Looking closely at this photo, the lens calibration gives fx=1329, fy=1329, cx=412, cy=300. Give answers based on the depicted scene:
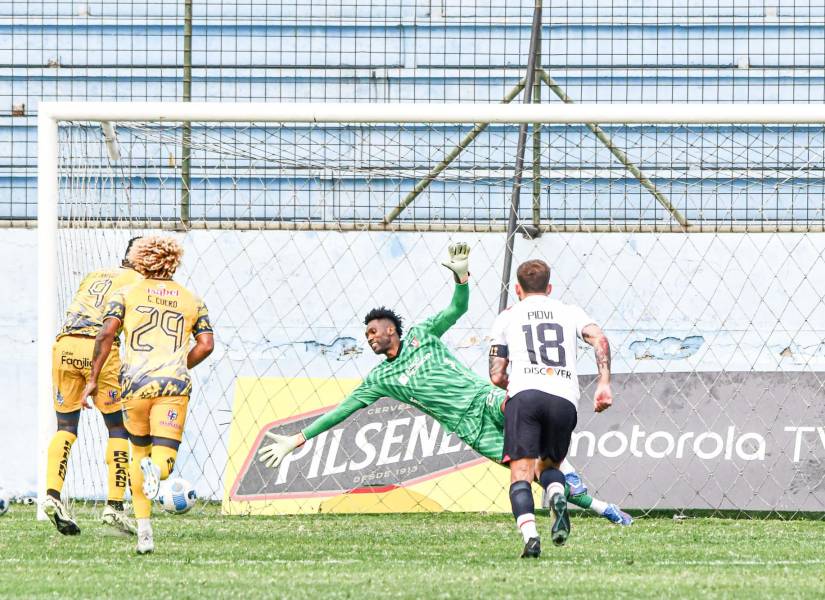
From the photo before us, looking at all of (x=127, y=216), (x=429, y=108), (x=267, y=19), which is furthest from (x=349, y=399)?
(x=267, y=19)

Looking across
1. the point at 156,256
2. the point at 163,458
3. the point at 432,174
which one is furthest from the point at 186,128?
the point at 163,458

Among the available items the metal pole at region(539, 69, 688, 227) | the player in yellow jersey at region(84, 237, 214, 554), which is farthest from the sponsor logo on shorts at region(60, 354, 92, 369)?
the metal pole at region(539, 69, 688, 227)

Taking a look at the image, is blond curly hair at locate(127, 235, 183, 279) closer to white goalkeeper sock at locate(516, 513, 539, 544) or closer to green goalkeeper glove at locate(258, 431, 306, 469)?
green goalkeeper glove at locate(258, 431, 306, 469)

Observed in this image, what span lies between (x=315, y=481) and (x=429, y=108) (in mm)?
2636

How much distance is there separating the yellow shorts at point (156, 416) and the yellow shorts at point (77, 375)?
1.38 meters

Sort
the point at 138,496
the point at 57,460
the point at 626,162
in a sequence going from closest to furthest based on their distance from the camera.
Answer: the point at 138,496
the point at 57,460
the point at 626,162

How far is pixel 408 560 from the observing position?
604 cm

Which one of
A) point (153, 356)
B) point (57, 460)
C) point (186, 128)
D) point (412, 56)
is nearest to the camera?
point (153, 356)

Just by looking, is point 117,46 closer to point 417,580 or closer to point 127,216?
point 127,216

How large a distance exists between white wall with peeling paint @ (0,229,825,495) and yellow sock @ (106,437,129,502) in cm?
252

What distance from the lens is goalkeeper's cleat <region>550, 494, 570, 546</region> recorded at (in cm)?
586

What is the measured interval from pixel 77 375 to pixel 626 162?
15.8ft

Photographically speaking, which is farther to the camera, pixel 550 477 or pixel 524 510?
pixel 550 477

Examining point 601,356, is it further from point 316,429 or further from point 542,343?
point 316,429
